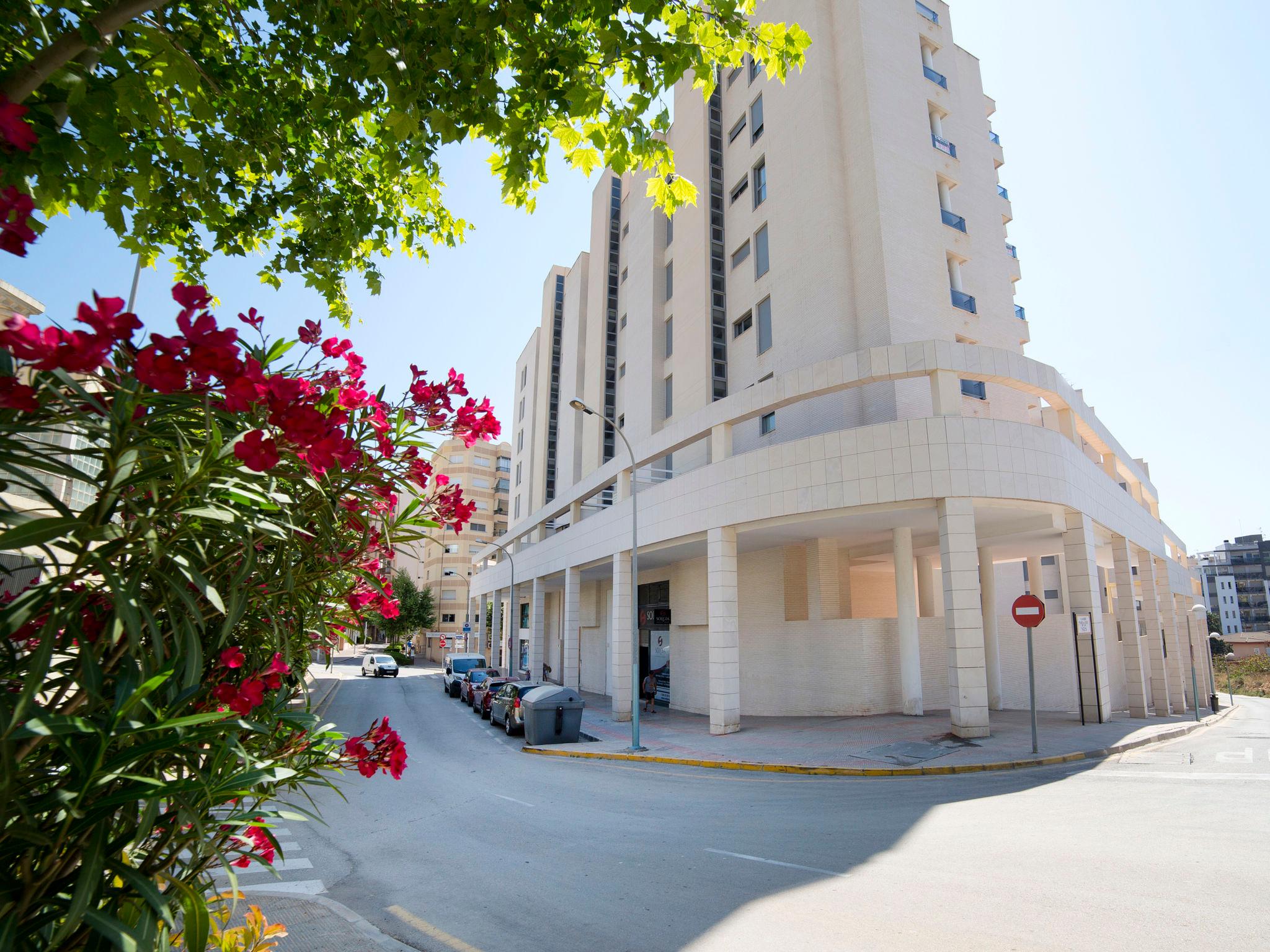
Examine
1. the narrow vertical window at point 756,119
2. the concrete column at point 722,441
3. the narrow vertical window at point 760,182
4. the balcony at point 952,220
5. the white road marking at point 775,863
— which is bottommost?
the white road marking at point 775,863

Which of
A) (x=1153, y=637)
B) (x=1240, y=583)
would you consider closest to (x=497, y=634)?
(x=1153, y=637)

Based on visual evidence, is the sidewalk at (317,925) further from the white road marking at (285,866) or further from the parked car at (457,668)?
the parked car at (457,668)

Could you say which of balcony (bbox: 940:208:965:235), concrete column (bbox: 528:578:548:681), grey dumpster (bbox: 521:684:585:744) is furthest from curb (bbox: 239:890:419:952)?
concrete column (bbox: 528:578:548:681)

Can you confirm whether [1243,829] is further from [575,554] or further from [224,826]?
[575,554]

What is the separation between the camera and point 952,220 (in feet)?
77.2

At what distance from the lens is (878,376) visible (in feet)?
53.5

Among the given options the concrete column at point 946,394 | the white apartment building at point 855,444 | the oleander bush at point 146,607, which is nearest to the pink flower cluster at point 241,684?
the oleander bush at point 146,607

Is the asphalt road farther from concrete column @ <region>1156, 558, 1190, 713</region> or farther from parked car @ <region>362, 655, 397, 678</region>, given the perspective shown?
parked car @ <region>362, 655, 397, 678</region>

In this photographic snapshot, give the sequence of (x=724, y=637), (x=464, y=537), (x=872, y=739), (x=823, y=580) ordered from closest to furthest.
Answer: (x=872, y=739) < (x=724, y=637) < (x=823, y=580) < (x=464, y=537)

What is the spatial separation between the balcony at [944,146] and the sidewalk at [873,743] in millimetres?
19028

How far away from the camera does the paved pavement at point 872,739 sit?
14055mm

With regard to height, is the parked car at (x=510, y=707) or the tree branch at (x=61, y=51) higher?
the tree branch at (x=61, y=51)

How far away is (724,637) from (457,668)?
20.4 meters

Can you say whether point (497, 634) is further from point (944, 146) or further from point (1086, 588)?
point (944, 146)
